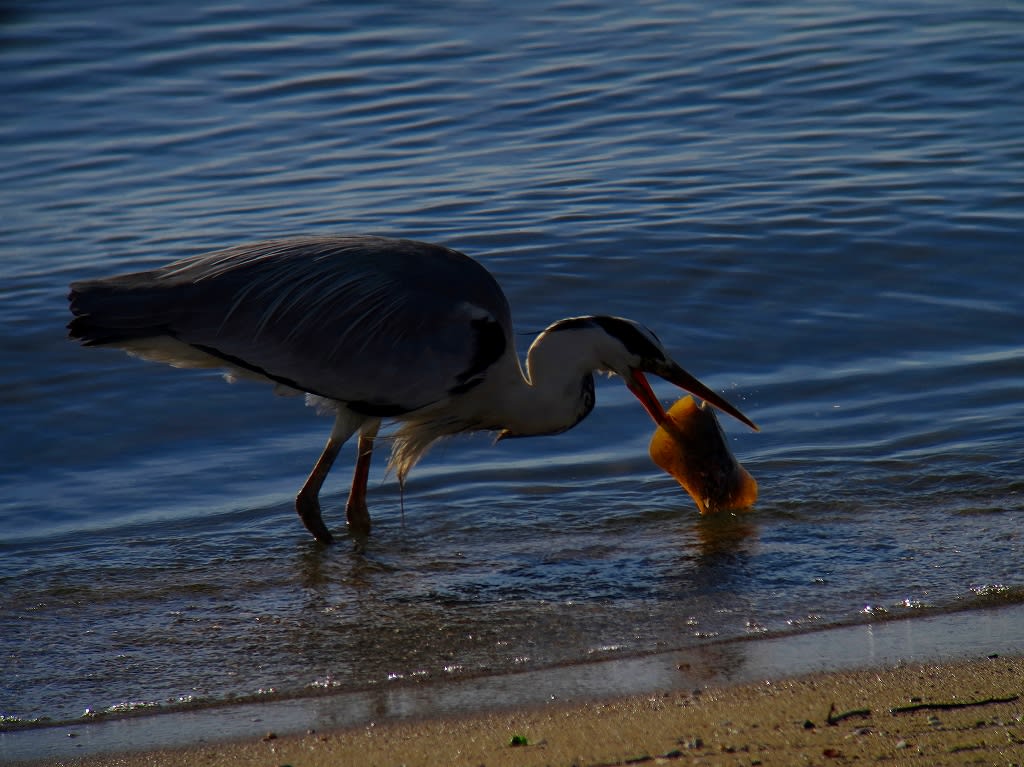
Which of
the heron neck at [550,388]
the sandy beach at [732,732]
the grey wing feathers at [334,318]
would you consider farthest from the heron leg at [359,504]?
the sandy beach at [732,732]

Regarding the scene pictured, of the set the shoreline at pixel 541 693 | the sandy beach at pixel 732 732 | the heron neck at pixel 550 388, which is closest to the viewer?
the sandy beach at pixel 732 732

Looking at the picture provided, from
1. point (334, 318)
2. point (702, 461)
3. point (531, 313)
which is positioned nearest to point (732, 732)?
point (702, 461)

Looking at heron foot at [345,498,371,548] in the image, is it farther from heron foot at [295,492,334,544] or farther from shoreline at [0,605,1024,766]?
shoreline at [0,605,1024,766]

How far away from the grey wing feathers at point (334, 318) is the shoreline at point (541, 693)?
2320 mm

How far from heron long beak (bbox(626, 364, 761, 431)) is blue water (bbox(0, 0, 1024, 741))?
42 centimetres

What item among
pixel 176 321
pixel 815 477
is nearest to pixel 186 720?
pixel 176 321

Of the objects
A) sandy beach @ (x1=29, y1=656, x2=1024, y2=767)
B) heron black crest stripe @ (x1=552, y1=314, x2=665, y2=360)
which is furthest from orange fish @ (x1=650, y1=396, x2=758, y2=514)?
sandy beach @ (x1=29, y1=656, x2=1024, y2=767)

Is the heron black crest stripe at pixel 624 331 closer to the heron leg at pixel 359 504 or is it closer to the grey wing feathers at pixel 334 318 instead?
the grey wing feathers at pixel 334 318

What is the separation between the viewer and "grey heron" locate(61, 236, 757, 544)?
6898 mm

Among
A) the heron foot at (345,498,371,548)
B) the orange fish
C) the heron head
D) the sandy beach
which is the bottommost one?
the heron foot at (345,498,371,548)

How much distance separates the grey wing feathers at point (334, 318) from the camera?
22.5 ft

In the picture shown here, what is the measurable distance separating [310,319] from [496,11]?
557 inches

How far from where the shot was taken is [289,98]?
55.0 feet

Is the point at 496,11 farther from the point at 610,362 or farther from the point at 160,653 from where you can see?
the point at 160,653
